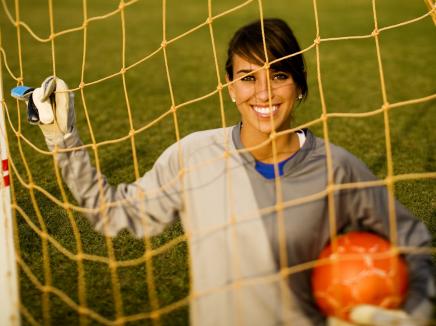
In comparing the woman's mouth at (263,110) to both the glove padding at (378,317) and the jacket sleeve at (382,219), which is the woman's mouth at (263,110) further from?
the glove padding at (378,317)

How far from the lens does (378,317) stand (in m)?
1.96

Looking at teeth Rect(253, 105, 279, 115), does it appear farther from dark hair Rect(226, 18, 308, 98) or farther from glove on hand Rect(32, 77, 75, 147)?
glove on hand Rect(32, 77, 75, 147)

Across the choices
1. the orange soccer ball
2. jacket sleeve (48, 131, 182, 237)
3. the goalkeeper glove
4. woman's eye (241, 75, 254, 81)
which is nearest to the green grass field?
the goalkeeper glove

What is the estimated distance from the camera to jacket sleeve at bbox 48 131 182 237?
7.53ft

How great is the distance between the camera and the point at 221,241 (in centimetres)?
215

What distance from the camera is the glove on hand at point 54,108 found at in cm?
230

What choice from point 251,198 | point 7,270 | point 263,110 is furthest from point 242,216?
point 7,270

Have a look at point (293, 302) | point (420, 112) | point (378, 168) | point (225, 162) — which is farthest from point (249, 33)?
point (420, 112)

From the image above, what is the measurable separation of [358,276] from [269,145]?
61cm

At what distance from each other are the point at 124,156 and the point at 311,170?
2.87m

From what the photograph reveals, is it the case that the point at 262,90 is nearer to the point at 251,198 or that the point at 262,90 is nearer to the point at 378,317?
the point at 251,198

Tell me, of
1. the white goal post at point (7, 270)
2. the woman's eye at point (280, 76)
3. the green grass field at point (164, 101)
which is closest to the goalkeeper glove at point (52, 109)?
the white goal post at point (7, 270)

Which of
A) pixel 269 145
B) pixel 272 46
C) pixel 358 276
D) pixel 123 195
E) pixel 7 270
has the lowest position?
pixel 358 276

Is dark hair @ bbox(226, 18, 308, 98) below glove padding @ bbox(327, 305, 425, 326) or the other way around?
the other way around
